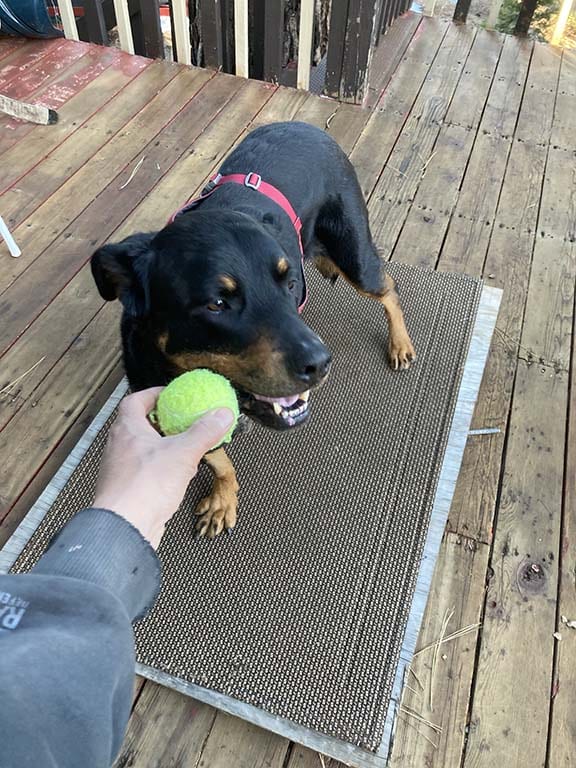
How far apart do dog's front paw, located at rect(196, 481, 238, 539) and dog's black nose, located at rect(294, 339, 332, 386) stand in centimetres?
68

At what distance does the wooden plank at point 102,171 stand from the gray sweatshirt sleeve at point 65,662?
2.46 metres

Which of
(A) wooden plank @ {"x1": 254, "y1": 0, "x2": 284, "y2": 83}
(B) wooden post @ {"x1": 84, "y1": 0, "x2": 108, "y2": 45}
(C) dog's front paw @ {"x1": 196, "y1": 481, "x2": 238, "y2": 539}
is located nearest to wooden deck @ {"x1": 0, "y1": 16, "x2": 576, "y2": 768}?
(A) wooden plank @ {"x1": 254, "y1": 0, "x2": 284, "y2": 83}

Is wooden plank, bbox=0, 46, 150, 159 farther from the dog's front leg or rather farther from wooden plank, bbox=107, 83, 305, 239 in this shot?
the dog's front leg

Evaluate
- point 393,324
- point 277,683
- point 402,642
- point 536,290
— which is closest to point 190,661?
point 277,683

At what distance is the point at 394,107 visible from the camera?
4219 mm

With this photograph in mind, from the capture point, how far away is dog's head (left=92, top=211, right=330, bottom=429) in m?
1.63

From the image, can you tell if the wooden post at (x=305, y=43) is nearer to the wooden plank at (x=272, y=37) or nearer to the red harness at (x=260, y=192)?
the wooden plank at (x=272, y=37)

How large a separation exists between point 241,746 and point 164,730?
235 millimetres

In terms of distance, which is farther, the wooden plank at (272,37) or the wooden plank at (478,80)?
the wooden plank at (478,80)

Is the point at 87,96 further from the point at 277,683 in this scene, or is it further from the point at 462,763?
the point at 462,763

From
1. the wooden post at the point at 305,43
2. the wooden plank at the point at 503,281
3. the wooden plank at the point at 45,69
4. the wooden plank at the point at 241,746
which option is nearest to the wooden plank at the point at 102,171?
the wooden post at the point at 305,43

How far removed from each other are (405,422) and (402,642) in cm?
90

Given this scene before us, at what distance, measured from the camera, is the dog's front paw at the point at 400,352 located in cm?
262

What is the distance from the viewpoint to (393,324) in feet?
8.66
